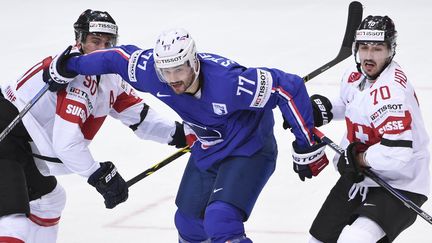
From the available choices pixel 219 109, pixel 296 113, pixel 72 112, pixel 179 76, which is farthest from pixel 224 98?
pixel 72 112

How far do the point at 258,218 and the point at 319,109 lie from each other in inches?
38.9

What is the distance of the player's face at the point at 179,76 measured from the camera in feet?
11.6

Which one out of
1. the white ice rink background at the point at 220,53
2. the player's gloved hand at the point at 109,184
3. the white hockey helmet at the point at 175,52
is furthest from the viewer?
the white ice rink background at the point at 220,53

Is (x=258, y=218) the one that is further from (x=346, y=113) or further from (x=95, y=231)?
(x=346, y=113)

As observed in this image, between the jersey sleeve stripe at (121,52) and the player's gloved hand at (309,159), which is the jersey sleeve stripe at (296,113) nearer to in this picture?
the player's gloved hand at (309,159)

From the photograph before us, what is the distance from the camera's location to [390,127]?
3.44 m

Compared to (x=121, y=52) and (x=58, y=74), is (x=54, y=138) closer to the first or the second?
(x=58, y=74)

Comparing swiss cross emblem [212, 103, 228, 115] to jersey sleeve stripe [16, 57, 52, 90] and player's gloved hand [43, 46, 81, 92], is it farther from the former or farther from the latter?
jersey sleeve stripe [16, 57, 52, 90]

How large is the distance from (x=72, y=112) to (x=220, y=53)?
3.87 metres

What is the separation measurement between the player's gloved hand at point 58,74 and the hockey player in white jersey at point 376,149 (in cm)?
113

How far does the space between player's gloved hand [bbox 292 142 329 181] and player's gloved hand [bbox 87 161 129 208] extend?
745mm

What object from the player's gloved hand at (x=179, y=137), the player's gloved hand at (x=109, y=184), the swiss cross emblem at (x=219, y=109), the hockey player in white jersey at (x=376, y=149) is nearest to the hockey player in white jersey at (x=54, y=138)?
the player's gloved hand at (x=109, y=184)

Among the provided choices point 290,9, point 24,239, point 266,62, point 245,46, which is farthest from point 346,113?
point 290,9

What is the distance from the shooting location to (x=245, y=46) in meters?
7.77
